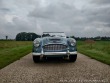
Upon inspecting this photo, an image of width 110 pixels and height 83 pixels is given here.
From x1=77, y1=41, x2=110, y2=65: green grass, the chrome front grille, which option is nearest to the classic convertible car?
the chrome front grille

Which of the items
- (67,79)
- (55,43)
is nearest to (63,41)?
(55,43)

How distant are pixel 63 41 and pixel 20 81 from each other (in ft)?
14.2

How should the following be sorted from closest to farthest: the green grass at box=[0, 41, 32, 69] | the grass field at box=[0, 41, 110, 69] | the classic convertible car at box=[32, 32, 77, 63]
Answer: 1. the classic convertible car at box=[32, 32, 77, 63]
2. the green grass at box=[0, 41, 32, 69]
3. the grass field at box=[0, 41, 110, 69]

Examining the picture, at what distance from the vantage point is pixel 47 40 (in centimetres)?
977

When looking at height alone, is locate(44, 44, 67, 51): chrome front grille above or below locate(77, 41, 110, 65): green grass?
above

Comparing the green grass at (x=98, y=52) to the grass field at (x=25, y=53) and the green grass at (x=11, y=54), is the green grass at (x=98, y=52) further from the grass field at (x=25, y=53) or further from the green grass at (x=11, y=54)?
the green grass at (x=11, y=54)

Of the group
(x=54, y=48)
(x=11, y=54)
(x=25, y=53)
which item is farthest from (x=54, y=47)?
(x=25, y=53)

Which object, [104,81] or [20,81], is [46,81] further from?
[104,81]

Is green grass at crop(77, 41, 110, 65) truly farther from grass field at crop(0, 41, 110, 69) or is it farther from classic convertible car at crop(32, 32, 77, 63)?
classic convertible car at crop(32, 32, 77, 63)

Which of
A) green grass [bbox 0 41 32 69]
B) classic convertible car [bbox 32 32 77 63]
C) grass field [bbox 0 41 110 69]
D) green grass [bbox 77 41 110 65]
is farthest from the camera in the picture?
green grass [bbox 77 41 110 65]

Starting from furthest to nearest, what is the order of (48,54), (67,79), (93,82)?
(48,54), (67,79), (93,82)

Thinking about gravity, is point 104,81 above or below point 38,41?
below

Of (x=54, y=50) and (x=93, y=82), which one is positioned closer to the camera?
(x=93, y=82)

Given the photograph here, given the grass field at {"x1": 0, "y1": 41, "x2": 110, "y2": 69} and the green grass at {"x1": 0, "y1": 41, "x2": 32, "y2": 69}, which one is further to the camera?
the grass field at {"x1": 0, "y1": 41, "x2": 110, "y2": 69}
